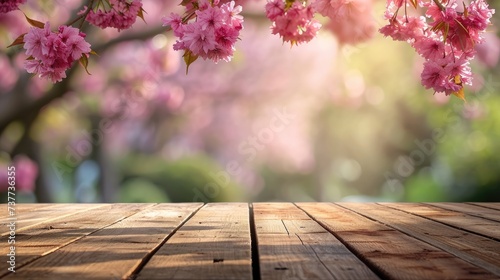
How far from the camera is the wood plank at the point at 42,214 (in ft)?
9.07

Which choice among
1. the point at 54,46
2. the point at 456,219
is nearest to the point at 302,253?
the point at 54,46

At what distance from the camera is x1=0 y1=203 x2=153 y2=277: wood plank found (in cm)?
197

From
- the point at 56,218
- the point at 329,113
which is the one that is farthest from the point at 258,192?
the point at 56,218

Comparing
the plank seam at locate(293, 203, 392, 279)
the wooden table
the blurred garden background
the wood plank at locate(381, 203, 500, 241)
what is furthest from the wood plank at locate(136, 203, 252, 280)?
the blurred garden background

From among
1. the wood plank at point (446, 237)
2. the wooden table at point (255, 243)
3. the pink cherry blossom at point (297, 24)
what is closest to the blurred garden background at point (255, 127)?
the wooden table at point (255, 243)

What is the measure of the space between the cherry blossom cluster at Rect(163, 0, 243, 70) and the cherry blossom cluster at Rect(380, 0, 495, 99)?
0.53 m

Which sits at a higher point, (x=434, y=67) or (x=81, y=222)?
(x=434, y=67)

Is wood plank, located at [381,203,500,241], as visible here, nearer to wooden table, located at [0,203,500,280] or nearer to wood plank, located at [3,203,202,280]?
wooden table, located at [0,203,500,280]

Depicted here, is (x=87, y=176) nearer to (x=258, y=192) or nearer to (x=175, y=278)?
(x=258, y=192)

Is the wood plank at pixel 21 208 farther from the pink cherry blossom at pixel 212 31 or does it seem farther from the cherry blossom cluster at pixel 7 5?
the pink cherry blossom at pixel 212 31

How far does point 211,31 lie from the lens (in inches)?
84.7

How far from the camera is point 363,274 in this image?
157cm

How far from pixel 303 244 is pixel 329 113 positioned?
11.5m

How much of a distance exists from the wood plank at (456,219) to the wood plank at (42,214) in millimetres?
1541
